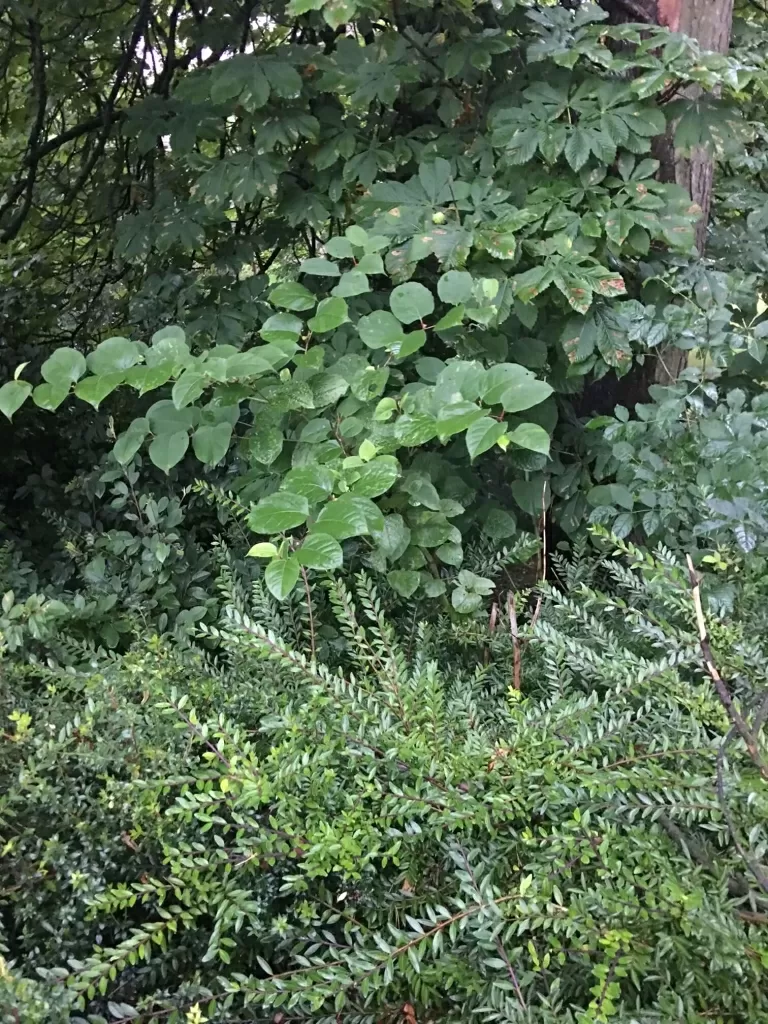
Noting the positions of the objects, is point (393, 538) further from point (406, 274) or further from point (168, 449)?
point (406, 274)

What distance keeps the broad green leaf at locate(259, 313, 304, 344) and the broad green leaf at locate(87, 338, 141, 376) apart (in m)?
0.24

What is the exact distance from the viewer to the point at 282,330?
1.32m

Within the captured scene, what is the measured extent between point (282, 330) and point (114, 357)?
0.31 m

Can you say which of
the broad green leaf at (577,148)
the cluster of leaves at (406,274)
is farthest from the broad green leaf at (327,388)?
the broad green leaf at (577,148)

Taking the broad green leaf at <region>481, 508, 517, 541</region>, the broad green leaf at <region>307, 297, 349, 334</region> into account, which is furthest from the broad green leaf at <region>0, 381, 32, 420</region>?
the broad green leaf at <region>481, 508, 517, 541</region>

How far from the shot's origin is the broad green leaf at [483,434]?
3.57 feet

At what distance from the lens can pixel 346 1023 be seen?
77 cm

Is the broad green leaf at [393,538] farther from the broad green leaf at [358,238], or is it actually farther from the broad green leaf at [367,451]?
the broad green leaf at [358,238]

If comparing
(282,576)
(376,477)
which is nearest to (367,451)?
(376,477)

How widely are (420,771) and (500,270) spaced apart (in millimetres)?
1025

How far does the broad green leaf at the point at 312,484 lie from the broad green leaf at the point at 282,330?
Answer: 0.32 m

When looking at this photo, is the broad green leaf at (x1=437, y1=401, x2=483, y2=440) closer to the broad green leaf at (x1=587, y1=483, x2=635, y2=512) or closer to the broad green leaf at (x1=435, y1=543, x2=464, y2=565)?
the broad green leaf at (x1=435, y1=543, x2=464, y2=565)

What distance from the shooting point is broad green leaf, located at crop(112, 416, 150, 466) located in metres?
1.23

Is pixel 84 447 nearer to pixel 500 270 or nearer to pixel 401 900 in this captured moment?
pixel 500 270
